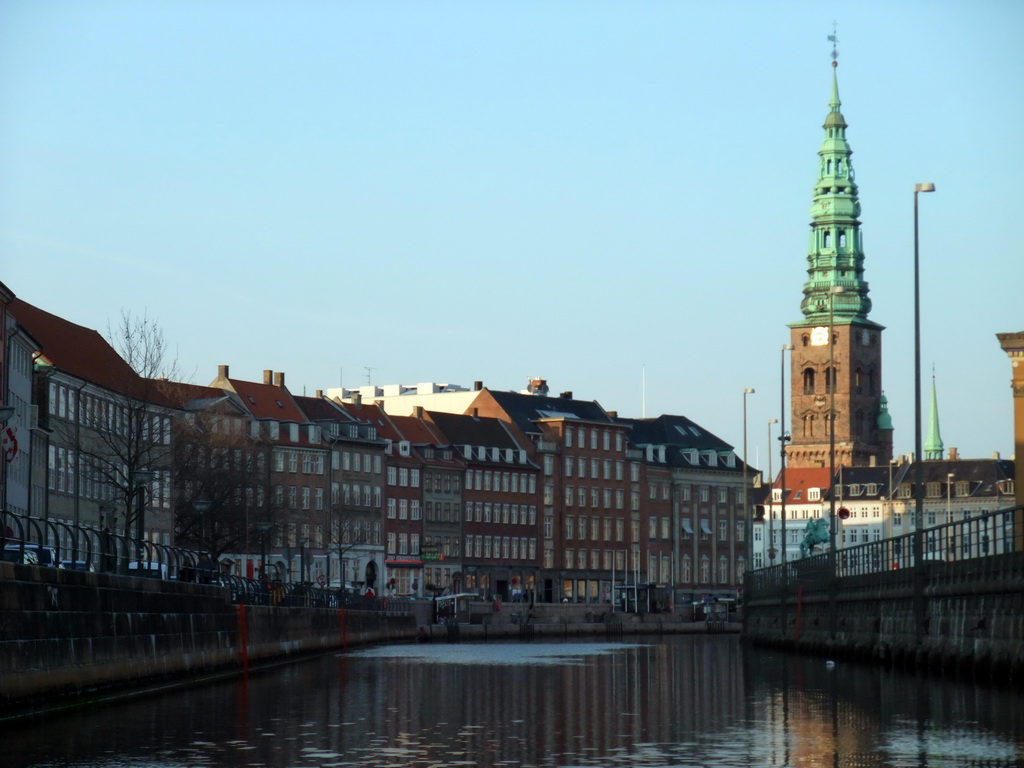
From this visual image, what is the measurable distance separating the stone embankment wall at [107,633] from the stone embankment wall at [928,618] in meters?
14.5

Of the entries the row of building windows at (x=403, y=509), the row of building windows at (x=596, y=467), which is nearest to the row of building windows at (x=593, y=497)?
the row of building windows at (x=596, y=467)

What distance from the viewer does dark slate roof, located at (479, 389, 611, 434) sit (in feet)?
566

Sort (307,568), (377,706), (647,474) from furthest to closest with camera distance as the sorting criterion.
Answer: (647,474) → (307,568) → (377,706)

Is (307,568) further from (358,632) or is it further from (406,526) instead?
(358,632)

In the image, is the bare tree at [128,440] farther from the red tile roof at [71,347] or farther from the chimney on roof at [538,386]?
the chimney on roof at [538,386]

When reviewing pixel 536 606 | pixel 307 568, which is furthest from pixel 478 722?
pixel 536 606

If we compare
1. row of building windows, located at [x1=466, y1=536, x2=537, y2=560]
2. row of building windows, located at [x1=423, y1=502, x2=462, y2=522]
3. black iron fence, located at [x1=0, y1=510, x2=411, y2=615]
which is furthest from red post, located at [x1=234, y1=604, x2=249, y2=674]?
row of building windows, located at [x1=466, y1=536, x2=537, y2=560]

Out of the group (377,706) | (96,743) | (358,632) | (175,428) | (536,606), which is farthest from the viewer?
(536,606)

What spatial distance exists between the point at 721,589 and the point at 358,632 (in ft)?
337

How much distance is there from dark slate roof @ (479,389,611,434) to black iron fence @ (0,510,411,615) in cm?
10835

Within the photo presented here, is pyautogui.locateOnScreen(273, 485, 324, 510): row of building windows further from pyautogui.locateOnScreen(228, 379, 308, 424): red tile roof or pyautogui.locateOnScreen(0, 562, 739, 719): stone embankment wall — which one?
pyautogui.locateOnScreen(0, 562, 739, 719): stone embankment wall

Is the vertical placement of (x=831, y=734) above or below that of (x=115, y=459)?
below

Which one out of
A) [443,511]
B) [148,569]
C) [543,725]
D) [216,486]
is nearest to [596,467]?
[443,511]

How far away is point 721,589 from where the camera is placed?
190m
